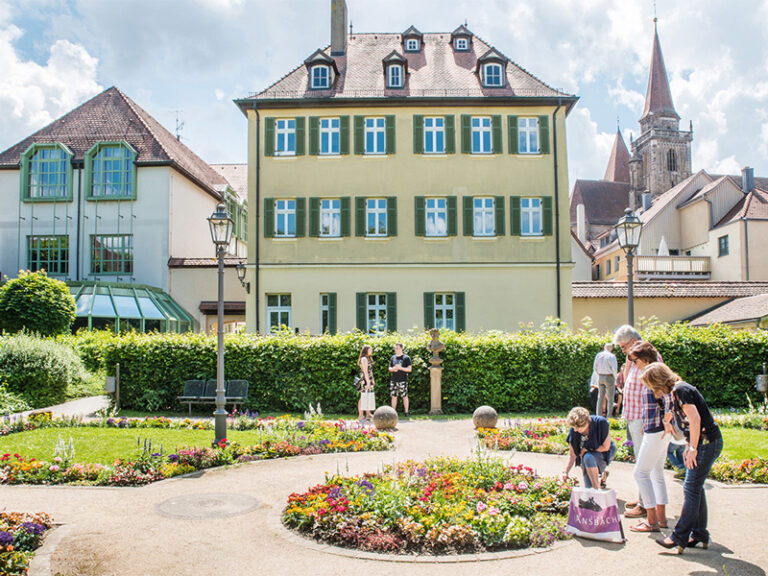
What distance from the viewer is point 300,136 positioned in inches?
1069

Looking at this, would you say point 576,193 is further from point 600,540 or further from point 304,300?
point 600,540

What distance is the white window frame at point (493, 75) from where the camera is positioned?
27922 millimetres

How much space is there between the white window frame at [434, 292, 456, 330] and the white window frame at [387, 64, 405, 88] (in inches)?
342

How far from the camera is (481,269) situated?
2675 centimetres

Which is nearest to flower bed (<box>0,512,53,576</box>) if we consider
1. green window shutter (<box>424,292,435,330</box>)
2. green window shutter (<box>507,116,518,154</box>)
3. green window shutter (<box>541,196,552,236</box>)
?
green window shutter (<box>424,292,435,330</box>)

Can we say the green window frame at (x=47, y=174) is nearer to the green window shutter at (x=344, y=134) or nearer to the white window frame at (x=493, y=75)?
the green window shutter at (x=344, y=134)

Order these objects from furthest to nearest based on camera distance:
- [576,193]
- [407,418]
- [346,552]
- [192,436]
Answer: [576,193] → [407,418] → [192,436] → [346,552]

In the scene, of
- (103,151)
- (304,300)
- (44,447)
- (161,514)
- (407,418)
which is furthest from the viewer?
(103,151)

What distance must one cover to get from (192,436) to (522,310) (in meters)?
16.6

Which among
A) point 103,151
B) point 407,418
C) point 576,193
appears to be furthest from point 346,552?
point 576,193

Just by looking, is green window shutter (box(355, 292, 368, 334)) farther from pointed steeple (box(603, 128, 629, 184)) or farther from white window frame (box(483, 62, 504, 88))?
pointed steeple (box(603, 128, 629, 184))

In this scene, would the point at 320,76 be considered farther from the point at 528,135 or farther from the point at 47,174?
the point at 47,174

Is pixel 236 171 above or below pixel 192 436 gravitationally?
above

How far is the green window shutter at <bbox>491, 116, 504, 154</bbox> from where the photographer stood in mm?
27219
